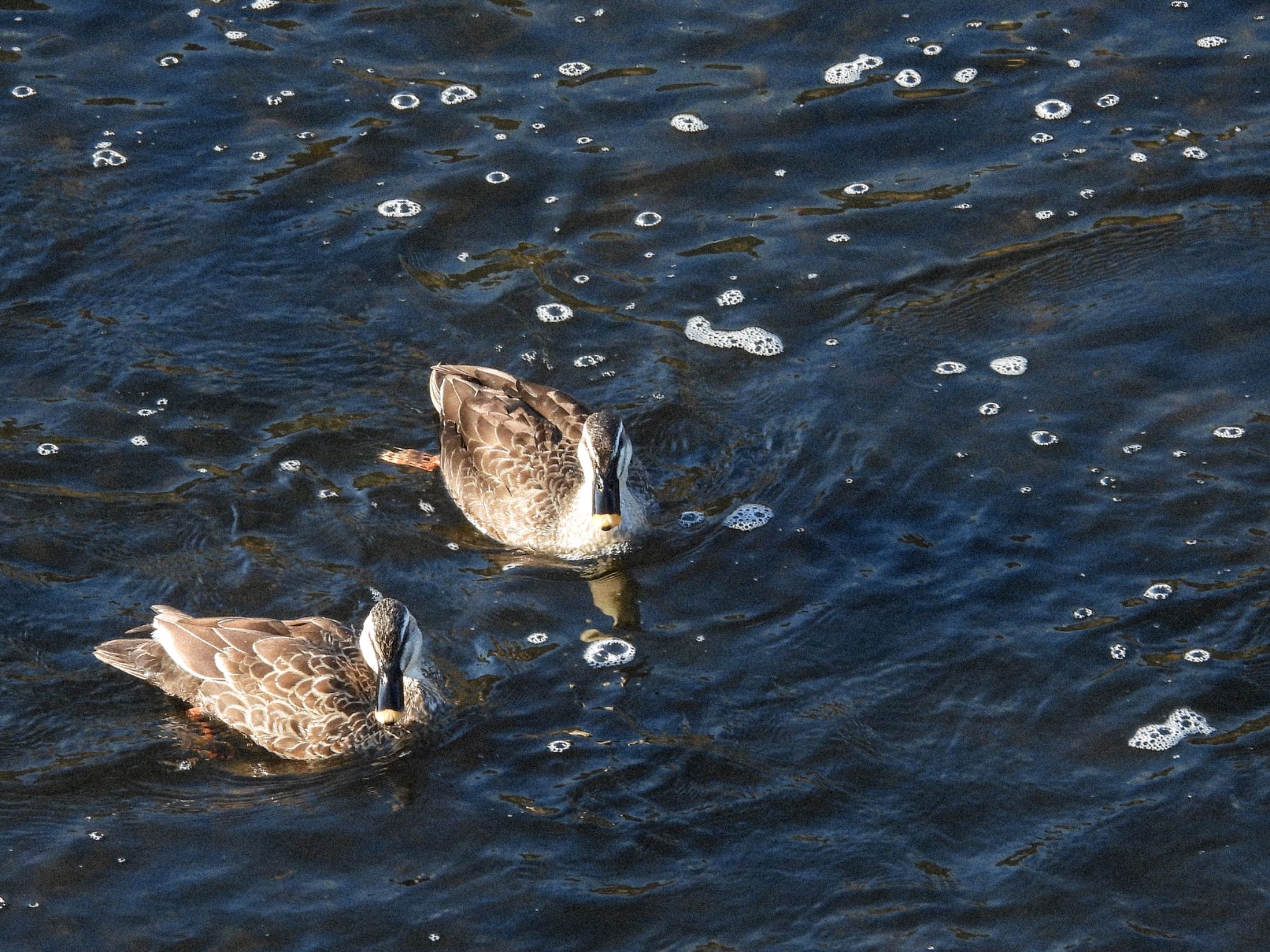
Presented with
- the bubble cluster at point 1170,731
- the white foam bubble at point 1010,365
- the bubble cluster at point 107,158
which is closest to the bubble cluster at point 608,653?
the bubble cluster at point 1170,731

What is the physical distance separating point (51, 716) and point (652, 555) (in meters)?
3.68

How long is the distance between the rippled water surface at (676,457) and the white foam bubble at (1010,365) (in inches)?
1.4

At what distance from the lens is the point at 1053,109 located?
13273 millimetres

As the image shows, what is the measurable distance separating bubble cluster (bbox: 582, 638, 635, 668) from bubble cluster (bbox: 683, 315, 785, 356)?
115 inches

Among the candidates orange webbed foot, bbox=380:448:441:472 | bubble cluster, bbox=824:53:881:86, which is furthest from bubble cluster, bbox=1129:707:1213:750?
bubble cluster, bbox=824:53:881:86

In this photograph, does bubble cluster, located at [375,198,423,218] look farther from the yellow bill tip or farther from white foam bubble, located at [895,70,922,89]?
white foam bubble, located at [895,70,922,89]

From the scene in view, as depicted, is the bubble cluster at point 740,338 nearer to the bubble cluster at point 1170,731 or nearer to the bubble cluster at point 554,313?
the bubble cluster at point 554,313

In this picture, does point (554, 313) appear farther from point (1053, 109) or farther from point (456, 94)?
point (1053, 109)

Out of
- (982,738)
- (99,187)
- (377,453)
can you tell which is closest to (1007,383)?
(982,738)

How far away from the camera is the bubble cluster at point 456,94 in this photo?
13656mm

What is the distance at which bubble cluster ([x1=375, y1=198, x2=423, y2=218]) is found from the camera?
1256 cm

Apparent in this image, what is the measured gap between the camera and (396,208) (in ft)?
41.4

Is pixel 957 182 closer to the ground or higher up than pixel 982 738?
higher up

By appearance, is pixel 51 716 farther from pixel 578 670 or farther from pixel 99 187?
pixel 99 187
